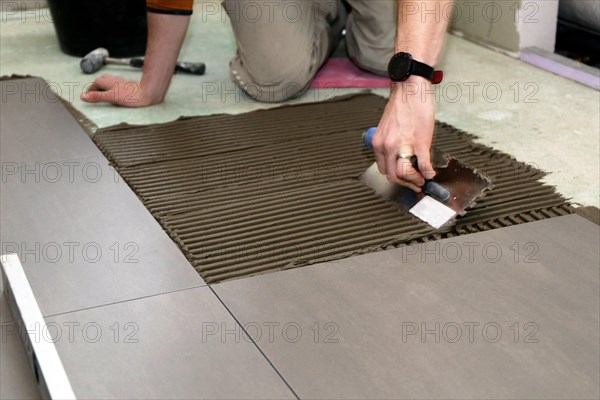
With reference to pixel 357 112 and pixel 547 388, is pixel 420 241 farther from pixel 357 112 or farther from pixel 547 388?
pixel 357 112

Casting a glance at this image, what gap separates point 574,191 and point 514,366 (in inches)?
36.1

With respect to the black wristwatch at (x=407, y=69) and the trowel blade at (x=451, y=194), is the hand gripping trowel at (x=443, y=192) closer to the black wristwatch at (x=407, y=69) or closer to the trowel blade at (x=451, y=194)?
the trowel blade at (x=451, y=194)

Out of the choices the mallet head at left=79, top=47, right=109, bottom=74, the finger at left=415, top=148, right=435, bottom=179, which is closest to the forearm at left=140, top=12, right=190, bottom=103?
the mallet head at left=79, top=47, right=109, bottom=74

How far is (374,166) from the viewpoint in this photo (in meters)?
2.32

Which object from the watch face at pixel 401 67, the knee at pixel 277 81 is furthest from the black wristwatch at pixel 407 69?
the knee at pixel 277 81

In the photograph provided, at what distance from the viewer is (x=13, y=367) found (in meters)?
1.50

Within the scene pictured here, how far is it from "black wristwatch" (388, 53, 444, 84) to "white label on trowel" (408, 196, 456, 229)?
1.11 feet

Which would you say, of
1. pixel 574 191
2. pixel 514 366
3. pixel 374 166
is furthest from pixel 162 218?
pixel 574 191

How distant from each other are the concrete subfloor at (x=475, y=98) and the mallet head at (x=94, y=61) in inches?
1.3

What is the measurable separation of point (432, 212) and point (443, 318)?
18.8 inches

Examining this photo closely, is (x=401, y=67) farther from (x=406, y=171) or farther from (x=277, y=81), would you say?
(x=277, y=81)

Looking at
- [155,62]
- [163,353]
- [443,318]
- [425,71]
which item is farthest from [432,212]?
[155,62]

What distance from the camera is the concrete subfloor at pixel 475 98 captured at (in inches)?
101

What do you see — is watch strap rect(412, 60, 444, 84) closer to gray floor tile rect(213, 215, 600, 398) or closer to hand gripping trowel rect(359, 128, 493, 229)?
hand gripping trowel rect(359, 128, 493, 229)
